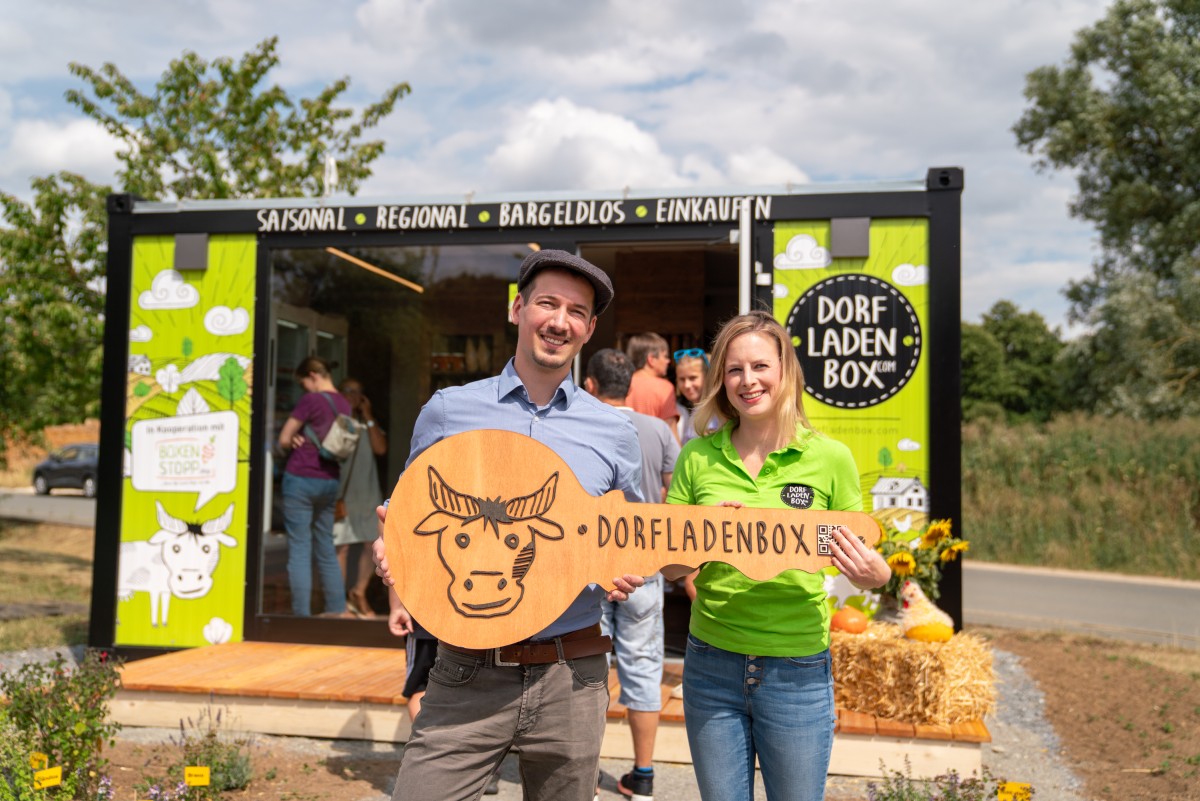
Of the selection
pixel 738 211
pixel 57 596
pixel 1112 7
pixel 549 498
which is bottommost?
pixel 57 596

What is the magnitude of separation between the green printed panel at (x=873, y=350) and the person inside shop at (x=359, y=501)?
9.71 feet

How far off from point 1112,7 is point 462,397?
24.7 m

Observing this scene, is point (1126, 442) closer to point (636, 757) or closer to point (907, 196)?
point (907, 196)

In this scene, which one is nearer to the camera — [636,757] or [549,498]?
[549,498]

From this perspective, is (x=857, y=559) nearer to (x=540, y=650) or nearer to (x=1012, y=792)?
(x=540, y=650)

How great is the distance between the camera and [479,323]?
688cm

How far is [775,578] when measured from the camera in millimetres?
2232

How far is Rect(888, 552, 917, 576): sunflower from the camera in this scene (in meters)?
4.56

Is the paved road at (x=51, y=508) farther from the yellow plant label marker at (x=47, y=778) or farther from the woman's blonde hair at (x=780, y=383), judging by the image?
the woman's blonde hair at (x=780, y=383)

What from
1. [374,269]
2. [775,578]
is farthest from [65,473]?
[775,578]

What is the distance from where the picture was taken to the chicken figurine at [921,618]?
15.3 feet

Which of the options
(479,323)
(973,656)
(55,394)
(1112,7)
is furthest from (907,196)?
(1112,7)

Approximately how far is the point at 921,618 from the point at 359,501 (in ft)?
12.4

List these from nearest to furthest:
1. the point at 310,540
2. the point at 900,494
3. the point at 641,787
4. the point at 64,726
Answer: the point at 64,726 < the point at 641,787 < the point at 900,494 < the point at 310,540
